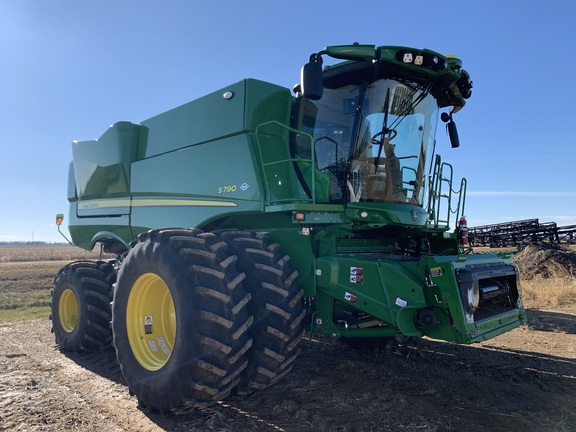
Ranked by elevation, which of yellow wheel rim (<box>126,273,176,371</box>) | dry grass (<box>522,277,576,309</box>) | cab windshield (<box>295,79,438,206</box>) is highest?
cab windshield (<box>295,79,438,206</box>)

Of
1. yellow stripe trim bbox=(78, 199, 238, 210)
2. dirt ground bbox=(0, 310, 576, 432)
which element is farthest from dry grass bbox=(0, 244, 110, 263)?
dirt ground bbox=(0, 310, 576, 432)

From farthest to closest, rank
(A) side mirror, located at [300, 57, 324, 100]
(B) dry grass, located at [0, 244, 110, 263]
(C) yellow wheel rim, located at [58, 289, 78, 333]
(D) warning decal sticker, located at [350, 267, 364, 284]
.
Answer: (B) dry grass, located at [0, 244, 110, 263] < (C) yellow wheel rim, located at [58, 289, 78, 333] < (D) warning decal sticker, located at [350, 267, 364, 284] < (A) side mirror, located at [300, 57, 324, 100]

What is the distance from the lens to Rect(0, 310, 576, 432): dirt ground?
3578mm

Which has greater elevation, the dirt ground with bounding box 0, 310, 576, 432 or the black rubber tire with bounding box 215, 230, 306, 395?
the black rubber tire with bounding box 215, 230, 306, 395

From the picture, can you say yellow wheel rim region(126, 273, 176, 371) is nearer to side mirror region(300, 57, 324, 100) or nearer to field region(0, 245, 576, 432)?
field region(0, 245, 576, 432)

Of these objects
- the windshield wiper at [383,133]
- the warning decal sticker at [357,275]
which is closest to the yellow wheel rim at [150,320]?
the warning decal sticker at [357,275]

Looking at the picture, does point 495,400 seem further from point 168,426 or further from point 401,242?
point 168,426

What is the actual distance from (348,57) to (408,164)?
135 centimetres

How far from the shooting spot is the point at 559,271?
1372 centimetres

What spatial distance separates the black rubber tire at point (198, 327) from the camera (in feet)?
11.4

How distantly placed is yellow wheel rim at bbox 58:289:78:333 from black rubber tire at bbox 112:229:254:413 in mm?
3201

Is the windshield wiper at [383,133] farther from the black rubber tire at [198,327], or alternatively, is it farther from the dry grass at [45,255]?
the dry grass at [45,255]

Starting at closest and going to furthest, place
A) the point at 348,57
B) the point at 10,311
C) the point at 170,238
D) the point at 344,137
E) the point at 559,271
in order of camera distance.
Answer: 1. the point at 170,238
2. the point at 348,57
3. the point at 344,137
4. the point at 10,311
5. the point at 559,271

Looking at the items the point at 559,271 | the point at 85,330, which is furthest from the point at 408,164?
the point at 559,271
